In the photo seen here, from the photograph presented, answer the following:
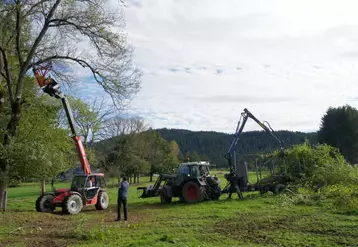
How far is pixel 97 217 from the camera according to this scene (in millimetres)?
17000

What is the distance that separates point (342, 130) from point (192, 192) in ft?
144

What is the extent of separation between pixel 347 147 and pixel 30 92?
49320 millimetres

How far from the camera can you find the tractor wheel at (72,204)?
707 inches

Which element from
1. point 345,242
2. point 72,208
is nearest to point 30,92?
point 72,208

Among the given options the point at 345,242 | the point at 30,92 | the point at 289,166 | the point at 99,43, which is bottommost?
the point at 345,242

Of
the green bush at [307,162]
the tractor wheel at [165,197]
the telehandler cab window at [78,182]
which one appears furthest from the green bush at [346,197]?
the telehandler cab window at [78,182]

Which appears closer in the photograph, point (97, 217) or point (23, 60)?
point (97, 217)

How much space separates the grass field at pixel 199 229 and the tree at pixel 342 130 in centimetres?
4514

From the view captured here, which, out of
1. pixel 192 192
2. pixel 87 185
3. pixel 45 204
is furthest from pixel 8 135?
pixel 192 192

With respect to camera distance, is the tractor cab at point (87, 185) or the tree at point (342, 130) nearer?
the tractor cab at point (87, 185)

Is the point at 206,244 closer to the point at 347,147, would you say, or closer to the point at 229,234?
the point at 229,234

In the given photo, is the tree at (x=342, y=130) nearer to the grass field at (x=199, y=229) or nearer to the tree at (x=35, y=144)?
the grass field at (x=199, y=229)

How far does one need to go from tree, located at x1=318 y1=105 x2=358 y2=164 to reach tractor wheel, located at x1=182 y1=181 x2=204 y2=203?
4217 centimetres

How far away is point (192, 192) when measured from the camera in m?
22.2
